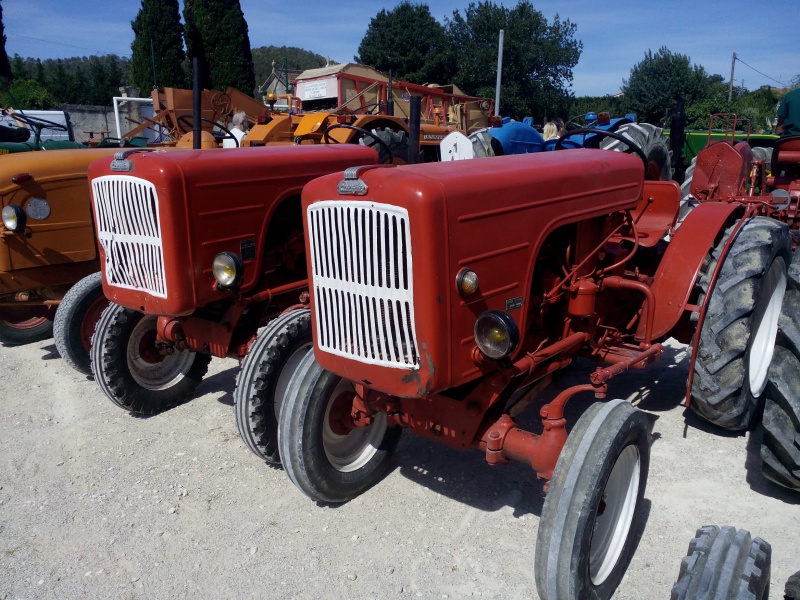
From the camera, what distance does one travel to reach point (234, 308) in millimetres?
3785

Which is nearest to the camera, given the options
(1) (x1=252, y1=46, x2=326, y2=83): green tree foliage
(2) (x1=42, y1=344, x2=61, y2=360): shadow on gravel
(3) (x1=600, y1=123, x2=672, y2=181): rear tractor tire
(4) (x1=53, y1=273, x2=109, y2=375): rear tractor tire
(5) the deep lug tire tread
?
(4) (x1=53, y1=273, x2=109, y2=375): rear tractor tire

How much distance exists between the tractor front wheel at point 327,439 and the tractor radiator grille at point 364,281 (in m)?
0.39

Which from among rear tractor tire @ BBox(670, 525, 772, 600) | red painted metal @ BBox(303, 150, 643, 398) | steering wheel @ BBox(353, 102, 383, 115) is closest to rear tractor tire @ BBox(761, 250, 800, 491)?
rear tractor tire @ BBox(670, 525, 772, 600)

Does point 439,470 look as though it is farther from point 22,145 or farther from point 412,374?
point 22,145

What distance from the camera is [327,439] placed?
3170 mm

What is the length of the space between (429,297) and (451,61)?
132ft

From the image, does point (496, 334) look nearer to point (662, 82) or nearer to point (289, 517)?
point (289, 517)

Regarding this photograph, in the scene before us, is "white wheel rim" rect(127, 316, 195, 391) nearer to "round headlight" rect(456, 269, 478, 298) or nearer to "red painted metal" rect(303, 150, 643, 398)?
"red painted metal" rect(303, 150, 643, 398)

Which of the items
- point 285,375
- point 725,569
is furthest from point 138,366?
point 725,569

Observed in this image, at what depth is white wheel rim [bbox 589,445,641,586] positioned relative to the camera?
2551mm

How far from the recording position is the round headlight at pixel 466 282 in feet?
7.71

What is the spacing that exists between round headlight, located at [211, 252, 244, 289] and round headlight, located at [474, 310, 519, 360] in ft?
5.23

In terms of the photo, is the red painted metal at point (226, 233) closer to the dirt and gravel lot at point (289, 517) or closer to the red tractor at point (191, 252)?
the red tractor at point (191, 252)

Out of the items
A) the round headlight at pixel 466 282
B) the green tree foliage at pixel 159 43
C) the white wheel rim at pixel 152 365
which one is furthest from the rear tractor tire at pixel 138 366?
the green tree foliage at pixel 159 43
